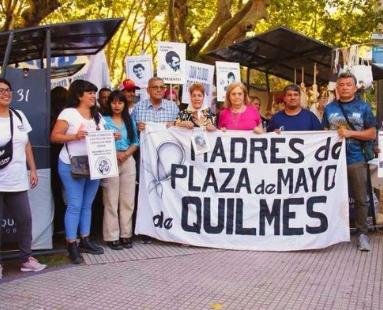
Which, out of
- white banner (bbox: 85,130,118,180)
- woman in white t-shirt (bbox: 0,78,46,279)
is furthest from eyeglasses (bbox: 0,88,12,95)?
white banner (bbox: 85,130,118,180)

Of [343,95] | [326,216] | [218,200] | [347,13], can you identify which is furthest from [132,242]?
[347,13]

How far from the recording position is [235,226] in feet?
21.2

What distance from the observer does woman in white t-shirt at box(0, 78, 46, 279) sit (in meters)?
5.32

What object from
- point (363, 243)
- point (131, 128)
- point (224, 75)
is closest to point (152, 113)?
point (131, 128)

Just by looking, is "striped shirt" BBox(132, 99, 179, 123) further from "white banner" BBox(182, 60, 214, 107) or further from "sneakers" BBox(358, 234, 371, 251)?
"sneakers" BBox(358, 234, 371, 251)

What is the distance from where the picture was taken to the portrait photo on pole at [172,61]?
805cm

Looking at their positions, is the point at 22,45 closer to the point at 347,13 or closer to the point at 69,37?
the point at 69,37

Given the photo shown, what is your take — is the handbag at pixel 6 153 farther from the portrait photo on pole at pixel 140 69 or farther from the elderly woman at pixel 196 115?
the portrait photo on pole at pixel 140 69

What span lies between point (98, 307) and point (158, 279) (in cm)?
83

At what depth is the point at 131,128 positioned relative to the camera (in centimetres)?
650

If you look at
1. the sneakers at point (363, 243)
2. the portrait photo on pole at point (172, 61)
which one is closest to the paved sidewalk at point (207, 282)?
the sneakers at point (363, 243)

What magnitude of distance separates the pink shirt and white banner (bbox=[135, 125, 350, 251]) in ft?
0.38

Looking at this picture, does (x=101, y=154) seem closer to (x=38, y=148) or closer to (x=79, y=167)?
(x=79, y=167)

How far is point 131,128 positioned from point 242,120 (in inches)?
48.9
